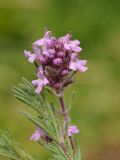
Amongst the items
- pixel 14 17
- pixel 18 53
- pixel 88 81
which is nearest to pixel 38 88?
pixel 88 81

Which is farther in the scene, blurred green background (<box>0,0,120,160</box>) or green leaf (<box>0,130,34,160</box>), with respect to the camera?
blurred green background (<box>0,0,120,160</box>)

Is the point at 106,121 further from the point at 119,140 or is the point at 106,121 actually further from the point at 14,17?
the point at 14,17

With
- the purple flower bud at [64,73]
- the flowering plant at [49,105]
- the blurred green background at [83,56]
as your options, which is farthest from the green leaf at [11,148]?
the blurred green background at [83,56]

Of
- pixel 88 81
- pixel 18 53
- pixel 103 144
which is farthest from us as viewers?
pixel 18 53

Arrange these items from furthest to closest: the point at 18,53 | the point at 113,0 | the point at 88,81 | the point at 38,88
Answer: the point at 113,0
the point at 18,53
the point at 88,81
the point at 38,88

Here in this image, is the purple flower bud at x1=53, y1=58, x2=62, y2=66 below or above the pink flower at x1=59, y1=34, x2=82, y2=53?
below

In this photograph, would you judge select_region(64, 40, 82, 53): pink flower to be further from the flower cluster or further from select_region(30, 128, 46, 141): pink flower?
select_region(30, 128, 46, 141): pink flower

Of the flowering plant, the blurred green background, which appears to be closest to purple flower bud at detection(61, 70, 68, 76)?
the flowering plant
